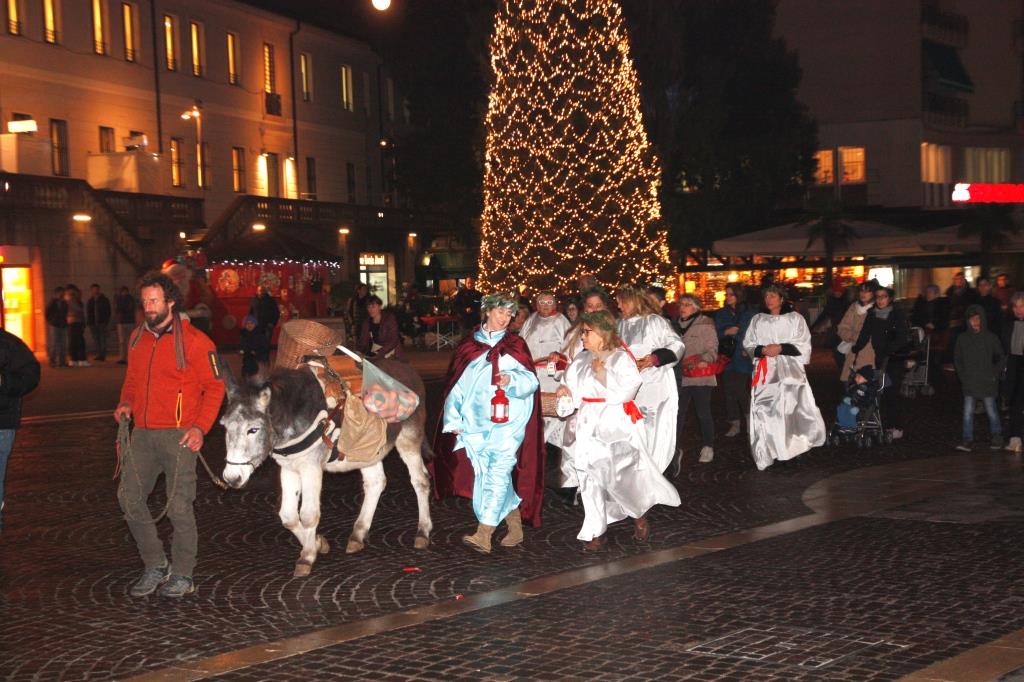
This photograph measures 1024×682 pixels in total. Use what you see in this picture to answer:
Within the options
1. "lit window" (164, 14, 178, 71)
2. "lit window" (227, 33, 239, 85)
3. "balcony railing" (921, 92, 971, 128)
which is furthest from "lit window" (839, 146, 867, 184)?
"lit window" (164, 14, 178, 71)

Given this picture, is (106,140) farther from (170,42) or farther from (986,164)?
(986,164)

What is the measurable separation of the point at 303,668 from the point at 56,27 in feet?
110

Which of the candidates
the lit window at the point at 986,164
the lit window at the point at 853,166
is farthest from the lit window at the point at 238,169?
the lit window at the point at 986,164

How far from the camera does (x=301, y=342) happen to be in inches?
344

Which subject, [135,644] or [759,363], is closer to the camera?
[135,644]

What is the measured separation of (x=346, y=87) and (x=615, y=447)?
4411 centimetres

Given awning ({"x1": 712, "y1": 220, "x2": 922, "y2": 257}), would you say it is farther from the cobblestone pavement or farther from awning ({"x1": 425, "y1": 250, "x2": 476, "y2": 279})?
awning ({"x1": 425, "y1": 250, "x2": 476, "y2": 279})

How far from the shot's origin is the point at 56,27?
1431 inches

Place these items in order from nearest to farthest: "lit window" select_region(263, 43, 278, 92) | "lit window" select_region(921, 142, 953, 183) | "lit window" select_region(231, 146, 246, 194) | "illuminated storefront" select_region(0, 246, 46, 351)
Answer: "illuminated storefront" select_region(0, 246, 46, 351)
"lit window" select_region(231, 146, 246, 194)
"lit window" select_region(263, 43, 278, 92)
"lit window" select_region(921, 142, 953, 183)

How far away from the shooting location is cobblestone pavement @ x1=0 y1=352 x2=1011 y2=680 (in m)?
6.62

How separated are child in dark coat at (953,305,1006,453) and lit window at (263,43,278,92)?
35.4m

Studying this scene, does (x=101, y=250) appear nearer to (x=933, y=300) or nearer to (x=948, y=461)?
(x=933, y=300)

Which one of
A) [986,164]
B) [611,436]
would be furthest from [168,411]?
[986,164]

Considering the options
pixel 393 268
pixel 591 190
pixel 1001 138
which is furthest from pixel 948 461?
pixel 1001 138
